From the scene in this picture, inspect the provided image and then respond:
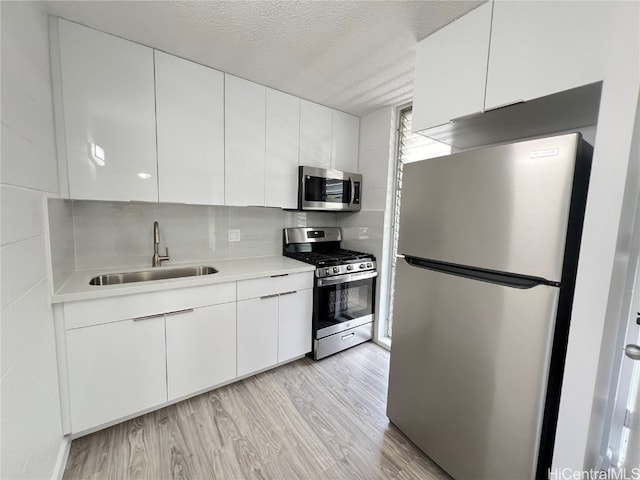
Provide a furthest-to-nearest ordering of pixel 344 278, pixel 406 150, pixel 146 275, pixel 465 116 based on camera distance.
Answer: pixel 406 150 < pixel 344 278 < pixel 146 275 < pixel 465 116

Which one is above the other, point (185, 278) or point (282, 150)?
point (282, 150)

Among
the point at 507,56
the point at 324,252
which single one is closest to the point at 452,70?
the point at 507,56

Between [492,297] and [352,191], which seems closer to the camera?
[492,297]

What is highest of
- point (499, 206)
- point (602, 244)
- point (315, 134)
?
point (315, 134)

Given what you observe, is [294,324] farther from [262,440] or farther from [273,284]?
[262,440]

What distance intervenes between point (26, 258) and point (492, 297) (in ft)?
6.23

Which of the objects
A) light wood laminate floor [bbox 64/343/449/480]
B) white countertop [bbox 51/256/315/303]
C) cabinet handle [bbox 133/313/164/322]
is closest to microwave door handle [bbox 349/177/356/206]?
white countertop [bbox 51/256/315/303]

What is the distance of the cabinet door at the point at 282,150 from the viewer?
7.45 feet

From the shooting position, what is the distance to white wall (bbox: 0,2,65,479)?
887mm

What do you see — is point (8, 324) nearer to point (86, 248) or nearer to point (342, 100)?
point (86, 248)

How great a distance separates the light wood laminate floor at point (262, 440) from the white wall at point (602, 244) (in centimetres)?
81

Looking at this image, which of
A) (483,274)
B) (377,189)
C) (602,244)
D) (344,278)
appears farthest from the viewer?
(377,189)

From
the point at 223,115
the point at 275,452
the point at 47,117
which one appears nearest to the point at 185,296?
the point at 275,452

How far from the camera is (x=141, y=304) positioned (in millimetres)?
1594
